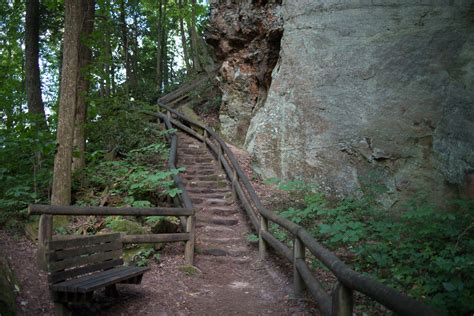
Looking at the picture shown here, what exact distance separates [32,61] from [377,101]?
1038 cm

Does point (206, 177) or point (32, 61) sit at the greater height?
point (32, 61)

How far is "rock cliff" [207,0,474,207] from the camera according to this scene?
29.6 feet

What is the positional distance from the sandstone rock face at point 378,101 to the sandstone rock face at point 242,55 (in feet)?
7.89

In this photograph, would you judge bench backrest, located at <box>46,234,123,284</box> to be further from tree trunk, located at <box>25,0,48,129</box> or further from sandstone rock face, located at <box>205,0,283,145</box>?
sandstone rock face, located at <box>205,0,283,145</box>

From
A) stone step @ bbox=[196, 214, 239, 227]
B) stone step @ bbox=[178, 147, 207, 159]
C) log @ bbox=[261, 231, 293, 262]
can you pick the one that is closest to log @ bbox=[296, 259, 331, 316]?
log @ bbox=[261, 231, 293, 262]

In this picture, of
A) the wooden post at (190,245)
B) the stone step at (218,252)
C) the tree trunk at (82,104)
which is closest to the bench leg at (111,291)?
the wooden post at (190,245)

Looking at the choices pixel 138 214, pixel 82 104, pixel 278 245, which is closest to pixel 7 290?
pixel 138 214

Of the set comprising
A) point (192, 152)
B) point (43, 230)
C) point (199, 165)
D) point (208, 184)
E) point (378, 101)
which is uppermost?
point (378, 101)

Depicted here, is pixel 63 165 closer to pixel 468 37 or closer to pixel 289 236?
pixel 289 236

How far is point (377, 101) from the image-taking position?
32.0ft

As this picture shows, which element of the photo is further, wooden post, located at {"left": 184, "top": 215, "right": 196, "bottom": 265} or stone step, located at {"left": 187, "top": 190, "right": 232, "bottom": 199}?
stone step, located at {"left": 187, "top": 190, "right": 232, "bottom": 199}

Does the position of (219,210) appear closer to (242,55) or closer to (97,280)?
(97,280)

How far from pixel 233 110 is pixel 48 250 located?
11.6 m

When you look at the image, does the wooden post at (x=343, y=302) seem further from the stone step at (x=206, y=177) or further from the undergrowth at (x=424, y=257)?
the stone step at (x=206, y=177)
